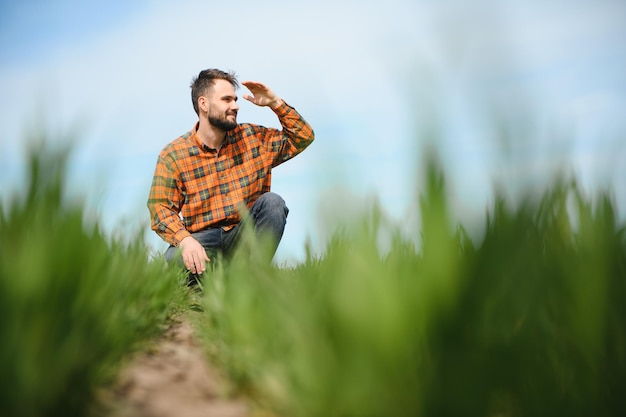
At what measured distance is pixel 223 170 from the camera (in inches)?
151

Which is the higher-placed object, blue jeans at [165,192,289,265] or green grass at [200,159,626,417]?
blue jeans at [165,192,289,265]

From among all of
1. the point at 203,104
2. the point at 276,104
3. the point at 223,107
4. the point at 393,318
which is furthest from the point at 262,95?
the point at 393,318

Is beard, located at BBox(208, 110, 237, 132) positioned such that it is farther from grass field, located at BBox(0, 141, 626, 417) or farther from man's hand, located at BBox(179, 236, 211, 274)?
grass field, located at BBox(0, 141, 626, 417)

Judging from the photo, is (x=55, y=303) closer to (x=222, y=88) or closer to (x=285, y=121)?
(x=285, y=121)

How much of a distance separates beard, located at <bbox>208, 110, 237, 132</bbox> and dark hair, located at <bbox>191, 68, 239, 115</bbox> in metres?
0.28

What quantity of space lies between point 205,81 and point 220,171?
0.77 m

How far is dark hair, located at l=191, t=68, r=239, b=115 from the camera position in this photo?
4.05m

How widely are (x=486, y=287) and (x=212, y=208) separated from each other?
292 cm

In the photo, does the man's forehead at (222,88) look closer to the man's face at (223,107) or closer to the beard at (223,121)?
the man's face at (223,107)

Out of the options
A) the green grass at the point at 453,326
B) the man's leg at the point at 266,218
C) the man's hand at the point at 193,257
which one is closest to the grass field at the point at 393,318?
the green grass at the point at 453,326

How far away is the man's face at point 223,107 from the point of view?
3.80 meters

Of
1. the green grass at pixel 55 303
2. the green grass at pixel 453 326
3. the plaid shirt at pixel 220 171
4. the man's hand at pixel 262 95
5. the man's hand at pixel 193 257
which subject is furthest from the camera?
the plaid shirt at pixel 220 171

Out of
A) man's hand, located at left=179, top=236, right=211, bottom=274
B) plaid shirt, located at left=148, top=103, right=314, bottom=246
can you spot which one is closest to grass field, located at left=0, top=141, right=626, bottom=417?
man's hand, located at left=179, top=236, right=211, bottom=274

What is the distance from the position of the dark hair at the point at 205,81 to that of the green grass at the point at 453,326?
2.95 m
